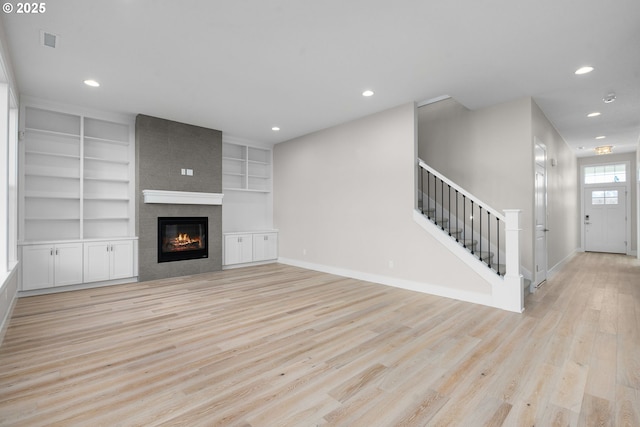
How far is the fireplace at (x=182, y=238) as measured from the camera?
5.60 m

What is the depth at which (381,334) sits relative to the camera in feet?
9.77

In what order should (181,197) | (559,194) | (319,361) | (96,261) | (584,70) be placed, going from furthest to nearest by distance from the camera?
1. (559,194)
2. (181,197)
3. (96,261)
4. (584,70)
5. (319,361)

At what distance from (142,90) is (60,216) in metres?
2.51

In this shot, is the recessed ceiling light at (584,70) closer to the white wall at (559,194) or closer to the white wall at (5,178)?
the white wall at (559,194)

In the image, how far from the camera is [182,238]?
5891 millimetres

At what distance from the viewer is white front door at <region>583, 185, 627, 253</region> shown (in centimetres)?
845

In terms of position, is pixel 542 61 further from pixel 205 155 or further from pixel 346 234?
pixel 205 155

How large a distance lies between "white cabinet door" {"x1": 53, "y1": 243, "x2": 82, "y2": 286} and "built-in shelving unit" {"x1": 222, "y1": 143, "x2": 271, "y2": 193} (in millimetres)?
2919

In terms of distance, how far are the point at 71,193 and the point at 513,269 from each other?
6.60 meters

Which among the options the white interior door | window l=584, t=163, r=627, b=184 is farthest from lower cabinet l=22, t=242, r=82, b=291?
window l=584, t=163, r=627, b=184

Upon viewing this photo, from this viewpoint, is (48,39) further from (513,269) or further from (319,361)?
(513,269)

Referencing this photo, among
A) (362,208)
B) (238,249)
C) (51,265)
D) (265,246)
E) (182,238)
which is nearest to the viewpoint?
(51,265)

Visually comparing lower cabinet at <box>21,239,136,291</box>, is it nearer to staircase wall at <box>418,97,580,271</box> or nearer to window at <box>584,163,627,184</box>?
staircase wall at <box>418,97,580,271</box>

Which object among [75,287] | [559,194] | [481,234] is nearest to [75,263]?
[75,287]
